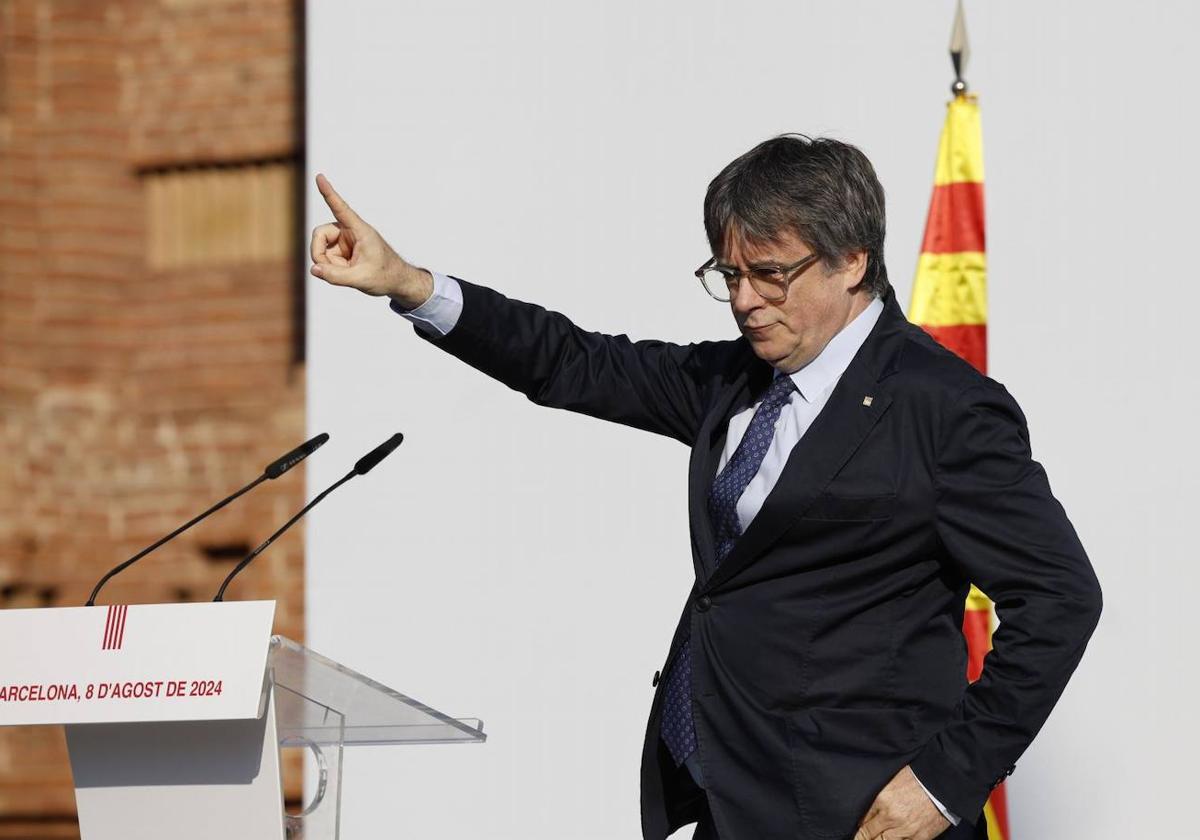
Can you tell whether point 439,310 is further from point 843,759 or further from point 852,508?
point 843,759

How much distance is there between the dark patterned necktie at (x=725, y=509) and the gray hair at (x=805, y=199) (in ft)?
0.66

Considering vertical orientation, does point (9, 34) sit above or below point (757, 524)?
above

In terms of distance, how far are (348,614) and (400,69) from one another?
1222mm

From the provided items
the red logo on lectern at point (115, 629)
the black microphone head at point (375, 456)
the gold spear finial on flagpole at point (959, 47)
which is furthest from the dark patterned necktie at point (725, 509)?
the gold spear finial on flagpole at point (959, 47)

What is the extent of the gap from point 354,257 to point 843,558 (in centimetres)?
73

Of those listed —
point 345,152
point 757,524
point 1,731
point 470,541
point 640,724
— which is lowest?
point 1,731

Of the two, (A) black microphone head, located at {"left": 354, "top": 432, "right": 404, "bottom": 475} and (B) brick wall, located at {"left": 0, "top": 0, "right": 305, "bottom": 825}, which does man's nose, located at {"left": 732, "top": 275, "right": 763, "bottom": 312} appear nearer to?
(A) black microphone head, located at {"left": 354, "top": 432, "right": 404, "bottom": 475}

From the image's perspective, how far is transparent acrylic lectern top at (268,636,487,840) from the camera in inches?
79.6

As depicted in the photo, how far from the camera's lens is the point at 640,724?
3486 millimetres

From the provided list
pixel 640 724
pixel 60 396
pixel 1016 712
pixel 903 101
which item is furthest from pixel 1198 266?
pixel 60 396

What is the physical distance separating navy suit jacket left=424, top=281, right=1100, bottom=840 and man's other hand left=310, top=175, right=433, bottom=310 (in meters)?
0.52

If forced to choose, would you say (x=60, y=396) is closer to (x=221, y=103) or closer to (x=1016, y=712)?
(x=221, y=103)

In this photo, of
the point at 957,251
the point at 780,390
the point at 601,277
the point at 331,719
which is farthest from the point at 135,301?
the point at 780,390

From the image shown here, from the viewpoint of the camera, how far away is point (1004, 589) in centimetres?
185
